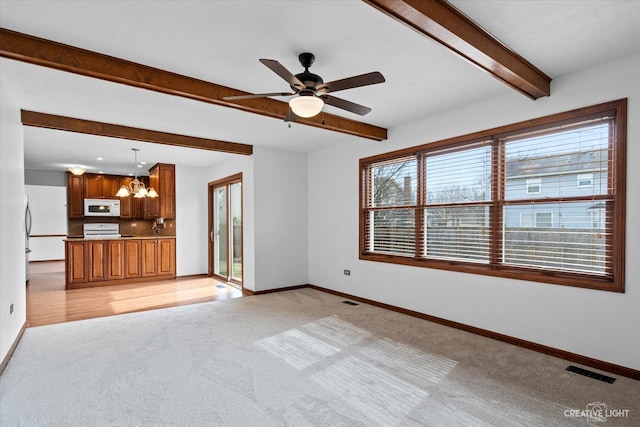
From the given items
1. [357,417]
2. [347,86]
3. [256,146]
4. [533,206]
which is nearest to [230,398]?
[357,417]

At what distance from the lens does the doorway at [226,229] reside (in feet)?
21.8

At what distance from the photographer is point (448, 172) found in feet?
13.8

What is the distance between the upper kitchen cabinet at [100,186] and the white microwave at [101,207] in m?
0.21

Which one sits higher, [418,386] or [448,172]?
[448,172]

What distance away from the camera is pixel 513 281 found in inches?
136

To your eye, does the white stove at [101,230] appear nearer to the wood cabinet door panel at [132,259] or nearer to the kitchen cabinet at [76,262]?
the wood cabinet door panel at [132,259]

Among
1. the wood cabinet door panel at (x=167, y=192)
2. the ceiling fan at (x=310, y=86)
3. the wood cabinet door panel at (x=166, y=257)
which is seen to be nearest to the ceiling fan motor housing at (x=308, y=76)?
the ceiling fan at (x=310, y=86)

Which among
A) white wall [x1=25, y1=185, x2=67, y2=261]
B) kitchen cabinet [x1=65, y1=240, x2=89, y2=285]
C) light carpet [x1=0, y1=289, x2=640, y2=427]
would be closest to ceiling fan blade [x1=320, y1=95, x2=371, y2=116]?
light carpet [x1=0, y1=289, x2=640, y2=427]

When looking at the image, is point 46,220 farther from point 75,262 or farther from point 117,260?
point 117,260

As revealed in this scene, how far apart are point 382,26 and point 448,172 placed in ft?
7.73

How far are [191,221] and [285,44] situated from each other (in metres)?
6.01

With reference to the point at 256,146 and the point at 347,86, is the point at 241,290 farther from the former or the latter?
the point at 347,86

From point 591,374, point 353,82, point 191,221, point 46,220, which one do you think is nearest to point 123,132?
point 191,221

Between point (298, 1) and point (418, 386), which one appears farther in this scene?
point (418, 386)
